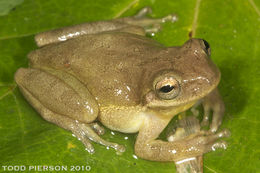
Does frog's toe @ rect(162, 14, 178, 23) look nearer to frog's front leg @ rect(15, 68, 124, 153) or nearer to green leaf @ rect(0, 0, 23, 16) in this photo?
frog's front leg @ rect(15, 68, 124, 153)

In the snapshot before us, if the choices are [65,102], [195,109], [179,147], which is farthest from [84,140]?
[195,109]

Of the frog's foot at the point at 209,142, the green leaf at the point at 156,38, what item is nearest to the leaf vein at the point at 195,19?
the green leaf at the point at 156,38

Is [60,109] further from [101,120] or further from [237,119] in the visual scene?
[237,119]

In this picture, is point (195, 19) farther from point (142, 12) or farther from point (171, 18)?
point (142, 12)

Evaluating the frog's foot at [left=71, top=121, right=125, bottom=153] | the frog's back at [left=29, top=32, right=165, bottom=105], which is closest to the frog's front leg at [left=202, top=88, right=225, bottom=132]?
the frog's back at [left=29, top=32, right=165, bottom=105]

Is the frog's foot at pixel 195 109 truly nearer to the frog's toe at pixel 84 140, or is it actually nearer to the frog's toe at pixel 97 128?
the frog's toe at pixel 97 128

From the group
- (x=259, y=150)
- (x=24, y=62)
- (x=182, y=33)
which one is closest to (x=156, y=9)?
(x=182, y=33)

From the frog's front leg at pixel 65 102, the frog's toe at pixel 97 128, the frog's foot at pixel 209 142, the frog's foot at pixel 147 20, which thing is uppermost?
the frog's foot at pixel 147 20
